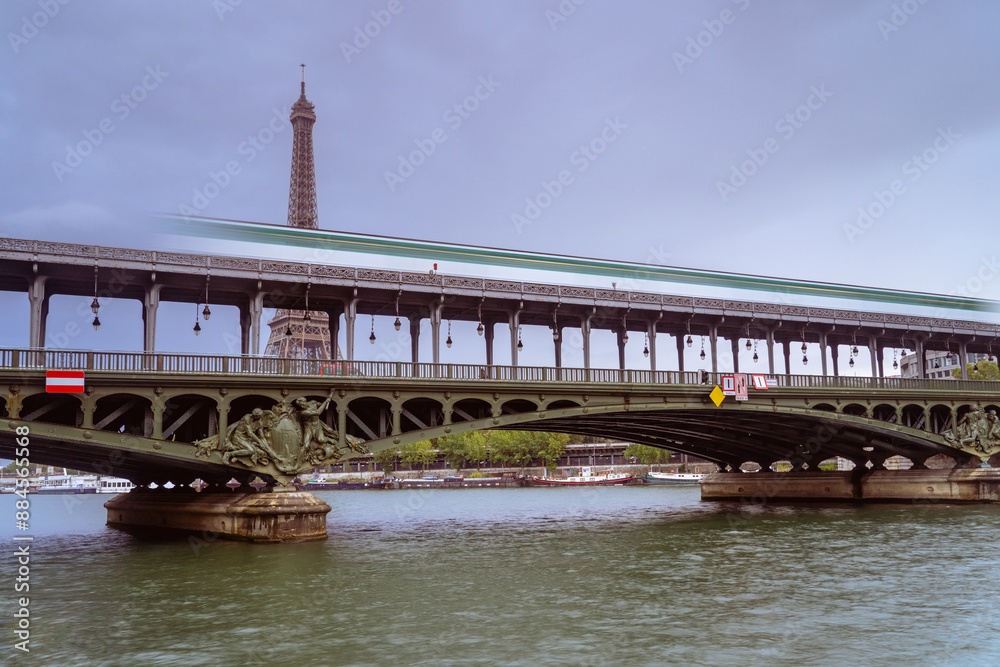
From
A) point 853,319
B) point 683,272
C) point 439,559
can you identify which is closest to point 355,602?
point 439,559

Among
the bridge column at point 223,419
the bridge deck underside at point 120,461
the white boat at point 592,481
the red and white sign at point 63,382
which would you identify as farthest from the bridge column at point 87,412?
the white boat at point 592,481

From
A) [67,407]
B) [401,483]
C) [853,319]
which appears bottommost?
[401,483]

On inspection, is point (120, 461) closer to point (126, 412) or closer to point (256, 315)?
point (126, 412)

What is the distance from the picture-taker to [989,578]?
105 feet

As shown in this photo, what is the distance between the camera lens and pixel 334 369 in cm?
4856

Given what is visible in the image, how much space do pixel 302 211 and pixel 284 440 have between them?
76.9 meters

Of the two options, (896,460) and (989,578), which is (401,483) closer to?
(896,460)

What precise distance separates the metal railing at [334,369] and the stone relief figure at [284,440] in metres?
2.17

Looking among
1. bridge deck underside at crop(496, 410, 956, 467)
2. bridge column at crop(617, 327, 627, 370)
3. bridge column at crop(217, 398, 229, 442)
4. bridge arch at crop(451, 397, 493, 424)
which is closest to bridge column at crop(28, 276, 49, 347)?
bridge column at crop(217, 398, 229, 442)

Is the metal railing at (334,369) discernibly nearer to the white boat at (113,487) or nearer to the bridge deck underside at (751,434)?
the bridge deck underside at (751,434)

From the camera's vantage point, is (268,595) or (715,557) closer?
(268,595)

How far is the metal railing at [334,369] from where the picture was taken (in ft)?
136

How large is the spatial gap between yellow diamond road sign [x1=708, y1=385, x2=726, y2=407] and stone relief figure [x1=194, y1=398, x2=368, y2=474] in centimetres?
2570

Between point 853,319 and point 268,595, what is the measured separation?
5642 cm
